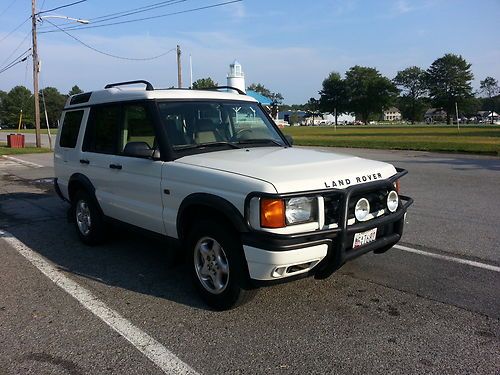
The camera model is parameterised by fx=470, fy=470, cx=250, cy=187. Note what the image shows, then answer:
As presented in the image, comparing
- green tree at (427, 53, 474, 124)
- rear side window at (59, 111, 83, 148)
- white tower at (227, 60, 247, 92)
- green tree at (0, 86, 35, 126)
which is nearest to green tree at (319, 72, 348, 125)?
green tree at (427, 53, 474, 124)

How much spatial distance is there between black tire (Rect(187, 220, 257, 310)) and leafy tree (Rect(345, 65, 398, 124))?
135 m

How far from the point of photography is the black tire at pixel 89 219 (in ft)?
19.3

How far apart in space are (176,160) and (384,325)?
7.58ft

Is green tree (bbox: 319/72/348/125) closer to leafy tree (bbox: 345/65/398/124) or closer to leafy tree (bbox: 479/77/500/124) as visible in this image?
leafy tree (bbox: 345/65/398/124)

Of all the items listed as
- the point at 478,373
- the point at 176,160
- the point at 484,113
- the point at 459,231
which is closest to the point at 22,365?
the point at 176,160

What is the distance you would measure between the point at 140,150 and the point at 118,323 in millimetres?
1632

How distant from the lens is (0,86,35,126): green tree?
11519cm

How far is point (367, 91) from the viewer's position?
13300cm

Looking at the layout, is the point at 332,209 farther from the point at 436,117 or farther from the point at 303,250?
the point at 436,117

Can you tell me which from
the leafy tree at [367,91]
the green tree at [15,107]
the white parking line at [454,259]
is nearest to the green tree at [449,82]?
the leafy tree at [367,91]

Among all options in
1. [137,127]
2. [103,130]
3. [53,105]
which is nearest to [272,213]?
[137,127]

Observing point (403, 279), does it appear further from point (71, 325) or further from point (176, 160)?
point (71, 325)

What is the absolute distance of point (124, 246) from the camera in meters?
6.18

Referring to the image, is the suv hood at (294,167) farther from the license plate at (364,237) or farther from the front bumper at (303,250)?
the license plate at (364,237)
